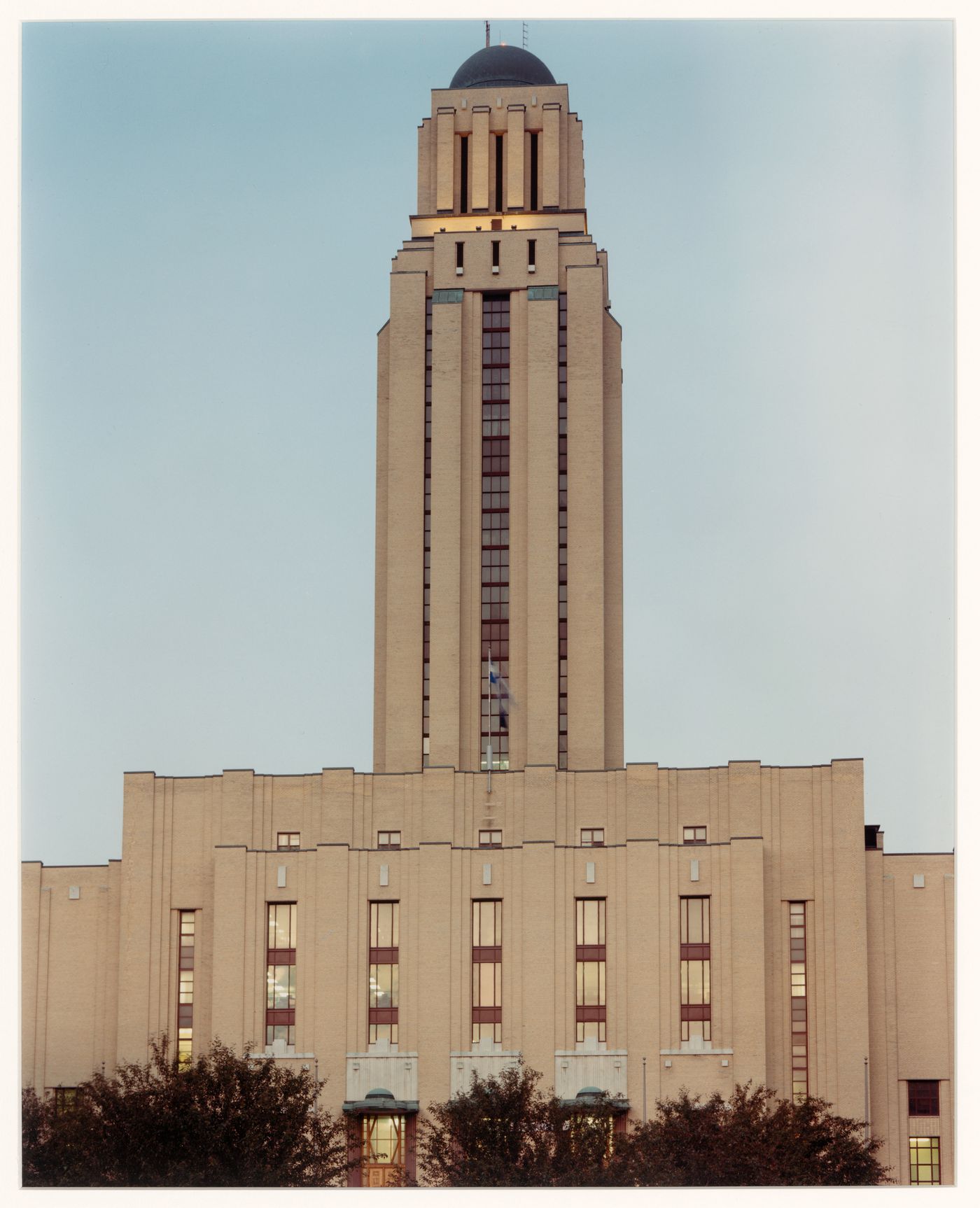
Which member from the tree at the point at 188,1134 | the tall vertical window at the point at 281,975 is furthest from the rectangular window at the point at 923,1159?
the tall vertical window at the point at 281,975

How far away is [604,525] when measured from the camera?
9956 cm

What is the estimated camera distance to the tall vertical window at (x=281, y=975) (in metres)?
88.7

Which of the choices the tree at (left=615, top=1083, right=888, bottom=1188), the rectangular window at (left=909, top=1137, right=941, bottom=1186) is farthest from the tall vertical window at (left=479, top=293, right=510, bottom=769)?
the rectangular window at (left=909, top=1137, right=941, bottom=1186)

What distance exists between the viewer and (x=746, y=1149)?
7200 cm

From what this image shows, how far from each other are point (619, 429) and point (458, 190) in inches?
517

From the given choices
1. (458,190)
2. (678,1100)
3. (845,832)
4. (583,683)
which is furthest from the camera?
(458,190)

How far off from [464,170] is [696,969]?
37.1 m

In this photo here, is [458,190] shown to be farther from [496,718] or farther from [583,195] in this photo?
[496,718]

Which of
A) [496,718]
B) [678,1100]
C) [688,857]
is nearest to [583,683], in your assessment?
[496,718]

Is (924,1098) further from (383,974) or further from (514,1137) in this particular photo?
(383,974)

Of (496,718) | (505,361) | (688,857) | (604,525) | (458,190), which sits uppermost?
(458,190)

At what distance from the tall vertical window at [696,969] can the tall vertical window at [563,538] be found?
1013cm

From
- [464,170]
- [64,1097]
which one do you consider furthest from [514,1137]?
[464,170]

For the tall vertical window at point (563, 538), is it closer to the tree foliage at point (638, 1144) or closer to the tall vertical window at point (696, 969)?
the tall vertical window at point (696, 969)
